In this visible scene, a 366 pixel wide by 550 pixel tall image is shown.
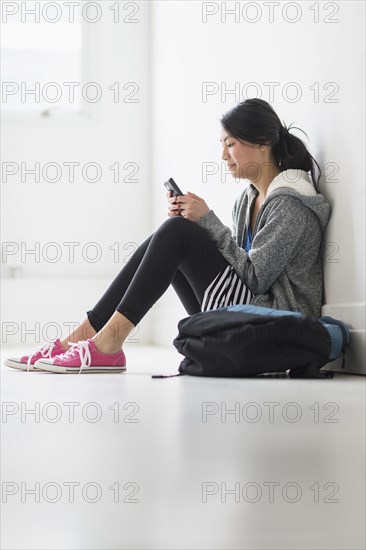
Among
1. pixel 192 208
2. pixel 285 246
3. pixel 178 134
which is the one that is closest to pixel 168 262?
pixel 192 208

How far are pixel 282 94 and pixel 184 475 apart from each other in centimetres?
190

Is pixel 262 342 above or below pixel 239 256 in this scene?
below

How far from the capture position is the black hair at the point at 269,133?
2.34 meters

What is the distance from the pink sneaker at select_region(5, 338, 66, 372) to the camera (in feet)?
7.58

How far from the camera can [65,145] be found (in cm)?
452

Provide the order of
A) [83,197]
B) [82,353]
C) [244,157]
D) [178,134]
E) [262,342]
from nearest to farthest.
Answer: [262,342], [82,353], [244,157], [178,134], [83,197]

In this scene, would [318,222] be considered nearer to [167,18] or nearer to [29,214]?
[167,18]

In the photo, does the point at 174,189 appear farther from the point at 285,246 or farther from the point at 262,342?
the point at 262,342

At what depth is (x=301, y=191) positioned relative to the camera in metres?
2.22

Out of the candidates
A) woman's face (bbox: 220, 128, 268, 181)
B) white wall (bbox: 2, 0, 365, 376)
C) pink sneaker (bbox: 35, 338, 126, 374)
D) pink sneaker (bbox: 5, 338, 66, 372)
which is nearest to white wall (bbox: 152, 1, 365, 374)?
white wall (bbox: 2, 0, 365, 376)

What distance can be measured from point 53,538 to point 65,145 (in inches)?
153

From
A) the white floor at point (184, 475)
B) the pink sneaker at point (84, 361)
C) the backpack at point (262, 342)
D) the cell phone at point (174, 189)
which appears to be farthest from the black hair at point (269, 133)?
the white floor at point (184, 475)

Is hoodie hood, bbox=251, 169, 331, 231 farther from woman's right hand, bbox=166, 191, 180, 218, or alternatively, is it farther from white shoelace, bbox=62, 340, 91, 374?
white shoelace, bbox=62, 340, 91, 374

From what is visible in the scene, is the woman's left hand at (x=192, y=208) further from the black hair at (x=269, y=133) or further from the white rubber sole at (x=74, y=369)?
the white rubber sole at (x=74, y=369)
